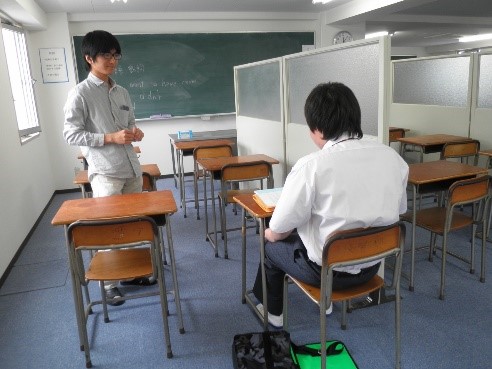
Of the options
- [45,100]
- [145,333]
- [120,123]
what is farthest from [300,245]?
[45,100]

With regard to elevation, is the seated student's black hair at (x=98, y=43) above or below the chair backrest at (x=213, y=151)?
above

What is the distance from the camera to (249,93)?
13.5 ft

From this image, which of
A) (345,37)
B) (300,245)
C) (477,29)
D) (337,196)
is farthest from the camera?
(477,29)

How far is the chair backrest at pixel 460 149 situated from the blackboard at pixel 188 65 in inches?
137

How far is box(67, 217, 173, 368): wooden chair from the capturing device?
1.76m

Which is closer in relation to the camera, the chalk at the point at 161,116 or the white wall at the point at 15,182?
the white wall at the point at 15,182

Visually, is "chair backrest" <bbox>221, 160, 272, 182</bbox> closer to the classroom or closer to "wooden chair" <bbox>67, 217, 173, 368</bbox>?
the classroom

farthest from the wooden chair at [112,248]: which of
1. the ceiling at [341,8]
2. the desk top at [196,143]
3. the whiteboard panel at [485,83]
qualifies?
the ceiling at [341,8]

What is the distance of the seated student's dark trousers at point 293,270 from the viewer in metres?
1.71

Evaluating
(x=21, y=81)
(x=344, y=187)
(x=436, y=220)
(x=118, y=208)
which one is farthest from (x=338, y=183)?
(x=21, y=81)

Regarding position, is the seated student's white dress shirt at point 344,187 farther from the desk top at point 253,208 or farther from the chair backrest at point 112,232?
the chair backrest at point 112,232

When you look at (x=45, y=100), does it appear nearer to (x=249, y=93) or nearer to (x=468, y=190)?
(x=249, y=93)

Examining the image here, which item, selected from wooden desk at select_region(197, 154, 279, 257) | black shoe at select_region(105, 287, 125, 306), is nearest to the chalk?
wooden desk at select_region(197, 154, 279, 257)

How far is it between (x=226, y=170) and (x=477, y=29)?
346 inches
